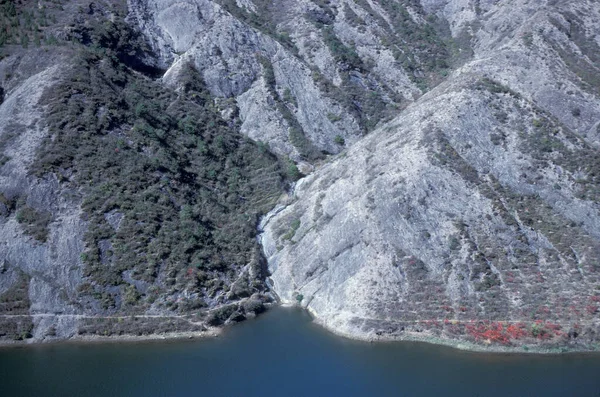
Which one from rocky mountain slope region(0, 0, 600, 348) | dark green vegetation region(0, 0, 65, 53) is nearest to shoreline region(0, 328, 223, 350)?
rocky mountain slope region(0, 0, 600, 348)

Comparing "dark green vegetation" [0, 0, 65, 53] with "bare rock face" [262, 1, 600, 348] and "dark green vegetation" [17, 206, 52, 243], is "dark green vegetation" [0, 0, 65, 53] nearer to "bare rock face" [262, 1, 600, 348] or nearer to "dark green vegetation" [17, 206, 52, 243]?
"dark green vegetation" [17, 206, 52, 243]

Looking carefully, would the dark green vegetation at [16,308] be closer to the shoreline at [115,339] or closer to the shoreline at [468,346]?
the shoreline at [115,339]

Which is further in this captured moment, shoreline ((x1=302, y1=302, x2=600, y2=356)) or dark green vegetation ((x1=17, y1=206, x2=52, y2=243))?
dark green vegetation ((x1=17, y1=206, x2=52, y2=243))

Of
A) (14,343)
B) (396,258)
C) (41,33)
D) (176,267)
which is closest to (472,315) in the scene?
(396,258)

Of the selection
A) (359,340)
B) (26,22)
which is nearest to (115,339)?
(359,340)

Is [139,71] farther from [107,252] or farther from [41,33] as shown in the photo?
[107,252]

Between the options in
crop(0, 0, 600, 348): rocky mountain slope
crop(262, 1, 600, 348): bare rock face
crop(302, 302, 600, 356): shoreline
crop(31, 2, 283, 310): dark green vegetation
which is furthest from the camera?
crop(31, 2, 283, 310): dark green vegetation
